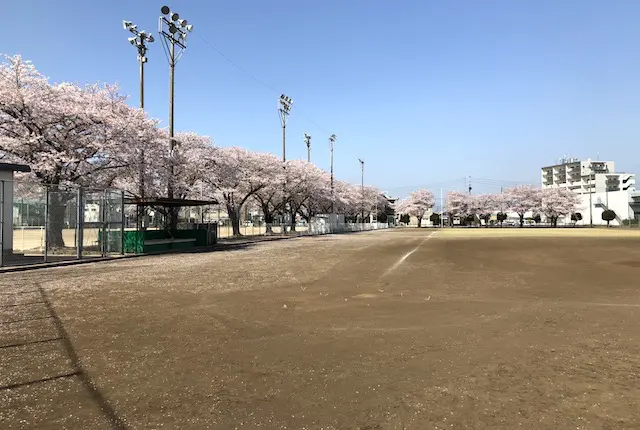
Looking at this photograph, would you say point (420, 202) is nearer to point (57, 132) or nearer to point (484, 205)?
point (484, 205)

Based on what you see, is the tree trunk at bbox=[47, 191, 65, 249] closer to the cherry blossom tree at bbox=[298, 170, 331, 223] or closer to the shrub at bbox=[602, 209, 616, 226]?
the cherry blossom tree at bbox=[298, 170, 331, 223]

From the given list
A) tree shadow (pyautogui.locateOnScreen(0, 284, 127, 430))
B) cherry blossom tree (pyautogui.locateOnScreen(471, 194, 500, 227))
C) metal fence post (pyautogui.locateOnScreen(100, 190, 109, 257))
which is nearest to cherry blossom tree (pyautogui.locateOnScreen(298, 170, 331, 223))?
metal fence post (pyautogui.locateOnScreen(100, 190, 109, 257))

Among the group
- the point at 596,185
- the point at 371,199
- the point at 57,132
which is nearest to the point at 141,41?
the point at 57,132

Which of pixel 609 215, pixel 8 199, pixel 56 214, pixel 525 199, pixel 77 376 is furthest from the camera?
pixel 525 199

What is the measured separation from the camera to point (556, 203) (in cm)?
11062

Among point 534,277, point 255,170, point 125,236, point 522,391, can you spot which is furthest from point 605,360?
point 255,170

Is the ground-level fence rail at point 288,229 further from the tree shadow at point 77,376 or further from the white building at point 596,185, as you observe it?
the white building at point 596,185

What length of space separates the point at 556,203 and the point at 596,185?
149 ft

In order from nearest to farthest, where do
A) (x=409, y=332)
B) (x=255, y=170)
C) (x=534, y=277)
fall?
(x=409, y=332)
(x=534, y=277)
(x=255, y=170)

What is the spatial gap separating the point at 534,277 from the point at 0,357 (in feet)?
45.2

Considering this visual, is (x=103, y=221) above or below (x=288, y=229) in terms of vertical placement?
above

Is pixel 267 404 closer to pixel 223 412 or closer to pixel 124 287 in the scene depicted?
pixel 223 412

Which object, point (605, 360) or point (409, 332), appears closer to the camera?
point (605, 360)

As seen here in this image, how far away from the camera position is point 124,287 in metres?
12.2
